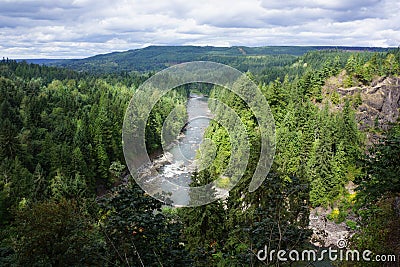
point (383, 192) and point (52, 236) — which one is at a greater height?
point (383, 192)

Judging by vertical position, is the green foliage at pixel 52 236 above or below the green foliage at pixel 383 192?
below

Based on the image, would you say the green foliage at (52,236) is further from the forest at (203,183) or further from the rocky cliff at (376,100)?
the rocky cliff at (376,100)

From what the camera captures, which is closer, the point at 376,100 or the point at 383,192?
the point at 383,192

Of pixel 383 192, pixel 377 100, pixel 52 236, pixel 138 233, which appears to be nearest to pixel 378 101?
pixel 377 100

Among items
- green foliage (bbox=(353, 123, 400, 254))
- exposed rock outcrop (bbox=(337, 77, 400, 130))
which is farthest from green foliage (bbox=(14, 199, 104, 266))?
exposed rock outcrop (bbox=(337, 77, 400, 130))

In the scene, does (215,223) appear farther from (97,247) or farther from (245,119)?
(245,119)

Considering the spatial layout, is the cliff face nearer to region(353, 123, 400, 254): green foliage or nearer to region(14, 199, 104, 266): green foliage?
region(353, 123, 400, 254): green foliage

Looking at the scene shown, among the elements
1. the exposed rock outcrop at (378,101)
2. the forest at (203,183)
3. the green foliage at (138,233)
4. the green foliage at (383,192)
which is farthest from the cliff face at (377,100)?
the green foliage at (138,233)

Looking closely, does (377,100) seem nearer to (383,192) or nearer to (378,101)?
(378,101)


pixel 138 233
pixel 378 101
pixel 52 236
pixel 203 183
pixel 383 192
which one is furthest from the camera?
pixel 378 101
